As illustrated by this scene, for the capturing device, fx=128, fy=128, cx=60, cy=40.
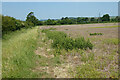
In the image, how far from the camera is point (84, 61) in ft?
18.2

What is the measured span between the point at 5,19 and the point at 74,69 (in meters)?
13.8

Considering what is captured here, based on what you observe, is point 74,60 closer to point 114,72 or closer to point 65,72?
point 65,72

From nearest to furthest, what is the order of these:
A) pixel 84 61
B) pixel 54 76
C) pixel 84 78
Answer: pixel 84 78 → pixel 54 76 → pixel 84 61

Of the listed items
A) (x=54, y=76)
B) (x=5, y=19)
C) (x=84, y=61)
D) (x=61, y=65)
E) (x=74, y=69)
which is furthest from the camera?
(x=5, y=19)

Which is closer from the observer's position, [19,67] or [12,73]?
[12,73]

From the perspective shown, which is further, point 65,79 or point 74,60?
point 74,60

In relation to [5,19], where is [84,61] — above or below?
below

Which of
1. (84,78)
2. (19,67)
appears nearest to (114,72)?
(84,78)

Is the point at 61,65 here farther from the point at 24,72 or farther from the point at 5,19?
the point at 5,19

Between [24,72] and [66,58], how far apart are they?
2.36 m

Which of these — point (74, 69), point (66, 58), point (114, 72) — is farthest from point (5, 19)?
point (114, 72)

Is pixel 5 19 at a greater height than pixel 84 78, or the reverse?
pixel 5 19

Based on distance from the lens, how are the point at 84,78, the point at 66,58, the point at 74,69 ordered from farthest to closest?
the point at 66,58, the point at 74,69, the point at 84,78

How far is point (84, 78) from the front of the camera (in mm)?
3928
